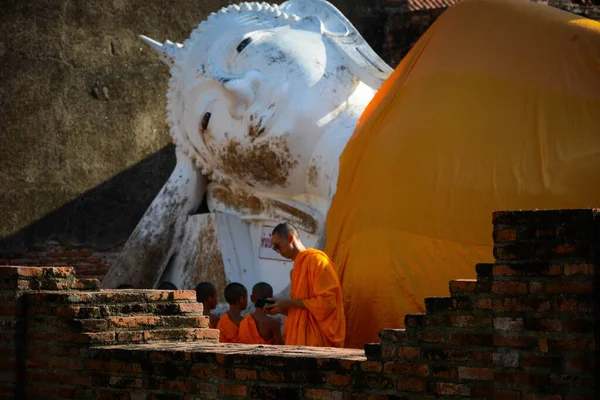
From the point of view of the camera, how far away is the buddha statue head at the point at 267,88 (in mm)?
8992

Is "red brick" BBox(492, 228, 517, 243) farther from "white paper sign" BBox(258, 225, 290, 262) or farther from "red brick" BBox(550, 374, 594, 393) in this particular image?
"white paper sign" BBox(258, 225, 290, 262)

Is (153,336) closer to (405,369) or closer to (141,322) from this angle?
(141,322)

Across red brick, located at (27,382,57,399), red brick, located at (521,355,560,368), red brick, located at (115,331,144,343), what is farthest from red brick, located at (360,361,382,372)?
red brick, located at (27,382,57,399)

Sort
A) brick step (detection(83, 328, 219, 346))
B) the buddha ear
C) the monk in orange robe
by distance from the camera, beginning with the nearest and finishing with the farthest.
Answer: brick step (detection(83, 328, 219, 346))
the monk in orange robe
the buddha ear

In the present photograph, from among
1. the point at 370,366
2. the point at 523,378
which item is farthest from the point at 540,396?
the point at 370,366

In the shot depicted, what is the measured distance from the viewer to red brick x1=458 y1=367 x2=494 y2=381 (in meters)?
4.17

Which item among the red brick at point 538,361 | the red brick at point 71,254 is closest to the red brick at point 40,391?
the red brick at point 538,361

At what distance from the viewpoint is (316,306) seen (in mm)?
7227

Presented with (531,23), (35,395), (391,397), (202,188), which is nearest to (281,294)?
(202,188)

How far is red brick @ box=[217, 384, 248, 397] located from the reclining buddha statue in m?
2.50

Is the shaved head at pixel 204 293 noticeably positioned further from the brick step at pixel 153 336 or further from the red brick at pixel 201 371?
the red brick at pixel 201 371

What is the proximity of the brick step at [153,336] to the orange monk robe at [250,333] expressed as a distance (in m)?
1.64

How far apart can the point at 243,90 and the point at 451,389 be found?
206 inches

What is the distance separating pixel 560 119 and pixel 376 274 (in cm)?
145
